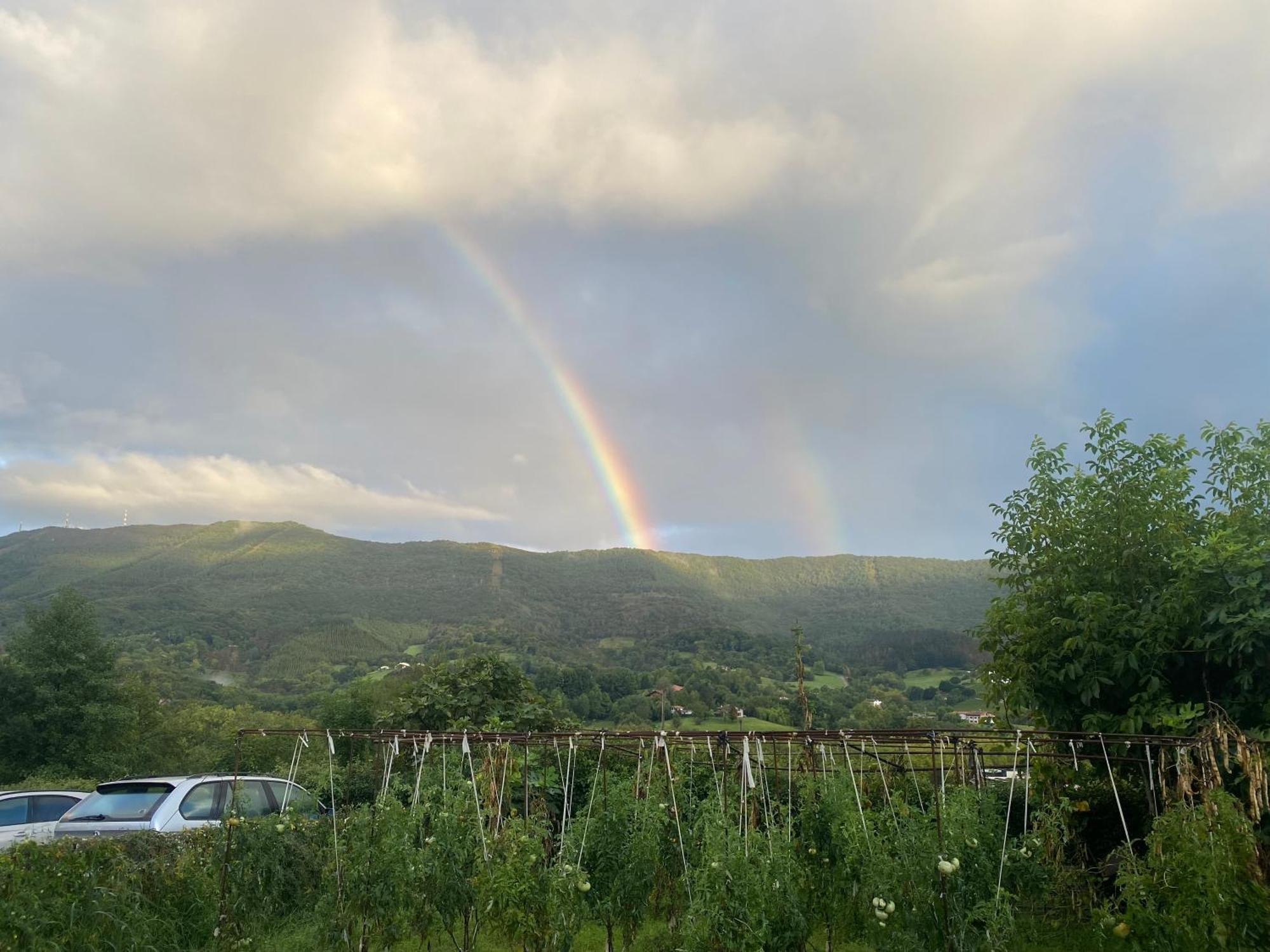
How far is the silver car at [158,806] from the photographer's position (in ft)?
28.1

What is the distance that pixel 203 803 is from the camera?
360 inches

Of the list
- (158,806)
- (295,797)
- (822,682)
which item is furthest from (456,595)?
(158,806)

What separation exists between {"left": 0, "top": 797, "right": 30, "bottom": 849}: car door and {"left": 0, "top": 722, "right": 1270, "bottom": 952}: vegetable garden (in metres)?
3.81

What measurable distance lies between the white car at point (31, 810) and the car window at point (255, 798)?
216 cm

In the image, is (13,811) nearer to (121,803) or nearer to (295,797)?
(121,803)

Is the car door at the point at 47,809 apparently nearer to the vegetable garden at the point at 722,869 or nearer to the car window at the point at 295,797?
the car window at the point at 295,797

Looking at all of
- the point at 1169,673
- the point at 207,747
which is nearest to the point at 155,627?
the point at 207,747

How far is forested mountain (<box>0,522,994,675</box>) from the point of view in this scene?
79.6 meters

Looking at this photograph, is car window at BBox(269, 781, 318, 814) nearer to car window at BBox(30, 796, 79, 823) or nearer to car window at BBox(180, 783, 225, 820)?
car window at BBox(180, 783, 225, 820)

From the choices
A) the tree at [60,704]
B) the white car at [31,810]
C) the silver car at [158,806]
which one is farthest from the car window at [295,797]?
the tree at [60,704]

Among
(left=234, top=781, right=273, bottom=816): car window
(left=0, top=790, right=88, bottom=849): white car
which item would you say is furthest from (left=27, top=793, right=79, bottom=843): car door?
(left=234, top=781, right=273, bottom=816): car window

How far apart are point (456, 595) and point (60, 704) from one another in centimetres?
8385

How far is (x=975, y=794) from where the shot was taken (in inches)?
291

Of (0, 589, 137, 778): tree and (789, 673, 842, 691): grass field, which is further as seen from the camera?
(789, 673, 842, 691): grass field
